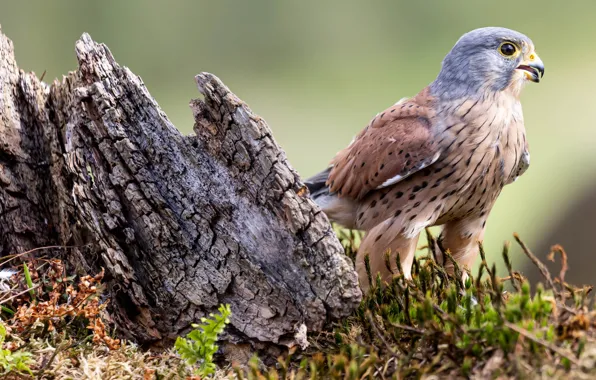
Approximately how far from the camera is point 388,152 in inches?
102

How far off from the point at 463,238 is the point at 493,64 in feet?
2.55

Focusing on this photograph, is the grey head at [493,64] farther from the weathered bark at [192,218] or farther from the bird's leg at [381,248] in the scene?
the weathered bark at [192,218]

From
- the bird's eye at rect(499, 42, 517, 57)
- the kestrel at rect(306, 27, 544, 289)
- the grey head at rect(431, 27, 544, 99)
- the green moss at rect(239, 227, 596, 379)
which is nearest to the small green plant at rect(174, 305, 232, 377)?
the green moss at rect(239, 227, 596, 379)

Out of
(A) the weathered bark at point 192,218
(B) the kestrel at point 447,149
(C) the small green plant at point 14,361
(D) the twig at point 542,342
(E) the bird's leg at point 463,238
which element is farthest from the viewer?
(E) the bird's leg at point 463,238

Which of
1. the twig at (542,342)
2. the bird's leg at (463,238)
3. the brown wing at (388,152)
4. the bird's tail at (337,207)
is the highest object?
the brown wing at (388,152)

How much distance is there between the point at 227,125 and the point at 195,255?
1.47 ft

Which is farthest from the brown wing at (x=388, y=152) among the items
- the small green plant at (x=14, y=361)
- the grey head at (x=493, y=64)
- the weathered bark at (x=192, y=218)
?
the small green plant at (x=14, y=361)

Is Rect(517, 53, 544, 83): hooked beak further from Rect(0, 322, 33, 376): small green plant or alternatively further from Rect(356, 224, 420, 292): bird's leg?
Rect(0, 322, 33, 376): small green plant

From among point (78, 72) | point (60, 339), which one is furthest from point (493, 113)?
point (60, 339)

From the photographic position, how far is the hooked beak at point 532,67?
2596 millimetres

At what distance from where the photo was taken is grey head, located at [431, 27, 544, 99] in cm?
260

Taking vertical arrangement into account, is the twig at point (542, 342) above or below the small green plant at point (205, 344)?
below

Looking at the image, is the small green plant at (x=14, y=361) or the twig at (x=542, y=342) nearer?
the twig at (x=542, y=342)

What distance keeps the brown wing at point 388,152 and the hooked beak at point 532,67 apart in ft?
1.37
